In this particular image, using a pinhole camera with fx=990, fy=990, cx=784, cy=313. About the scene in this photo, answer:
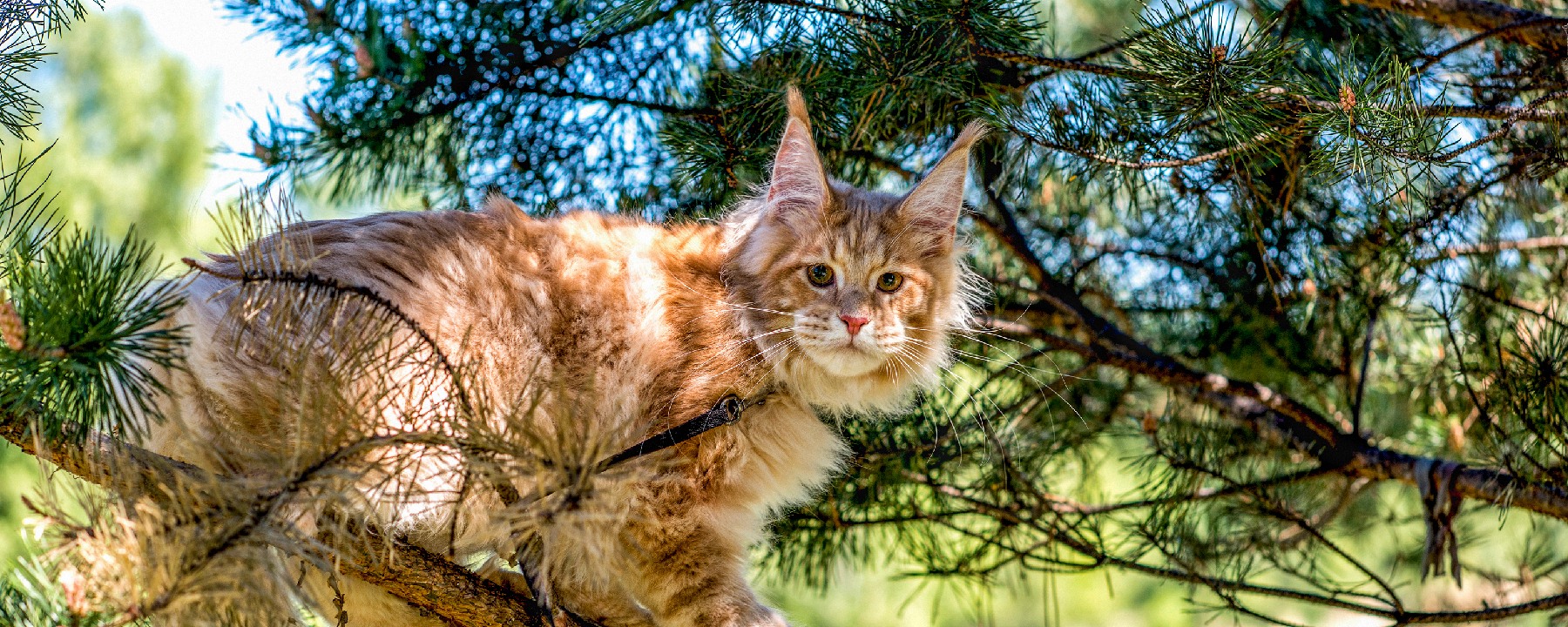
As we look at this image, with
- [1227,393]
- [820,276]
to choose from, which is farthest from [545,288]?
[1227,393]

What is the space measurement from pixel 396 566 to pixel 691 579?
671 millimetres

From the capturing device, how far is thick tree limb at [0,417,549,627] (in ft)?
3.63

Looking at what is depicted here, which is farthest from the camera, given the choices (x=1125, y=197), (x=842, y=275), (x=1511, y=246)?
(x=1125, y=197)

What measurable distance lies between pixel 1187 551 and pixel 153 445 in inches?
95.3

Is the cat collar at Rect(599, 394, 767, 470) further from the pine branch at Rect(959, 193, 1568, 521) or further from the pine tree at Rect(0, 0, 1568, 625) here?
the pine branch at Rect(959, 193, 1568, 521)

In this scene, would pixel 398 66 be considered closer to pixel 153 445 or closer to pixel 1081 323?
pixel 153 445

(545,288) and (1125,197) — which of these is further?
(1125,197)

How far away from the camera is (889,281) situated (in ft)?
6.95

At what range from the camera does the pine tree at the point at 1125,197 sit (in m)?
1.84

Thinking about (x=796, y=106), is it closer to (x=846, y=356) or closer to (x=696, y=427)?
(x=846, y=356)

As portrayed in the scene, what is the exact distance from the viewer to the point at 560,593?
193 centimetres

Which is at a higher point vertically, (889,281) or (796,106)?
(796,106)

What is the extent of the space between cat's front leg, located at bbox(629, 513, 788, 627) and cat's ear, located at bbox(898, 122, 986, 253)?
78 cm

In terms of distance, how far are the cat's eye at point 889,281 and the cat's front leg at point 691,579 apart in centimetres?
61
